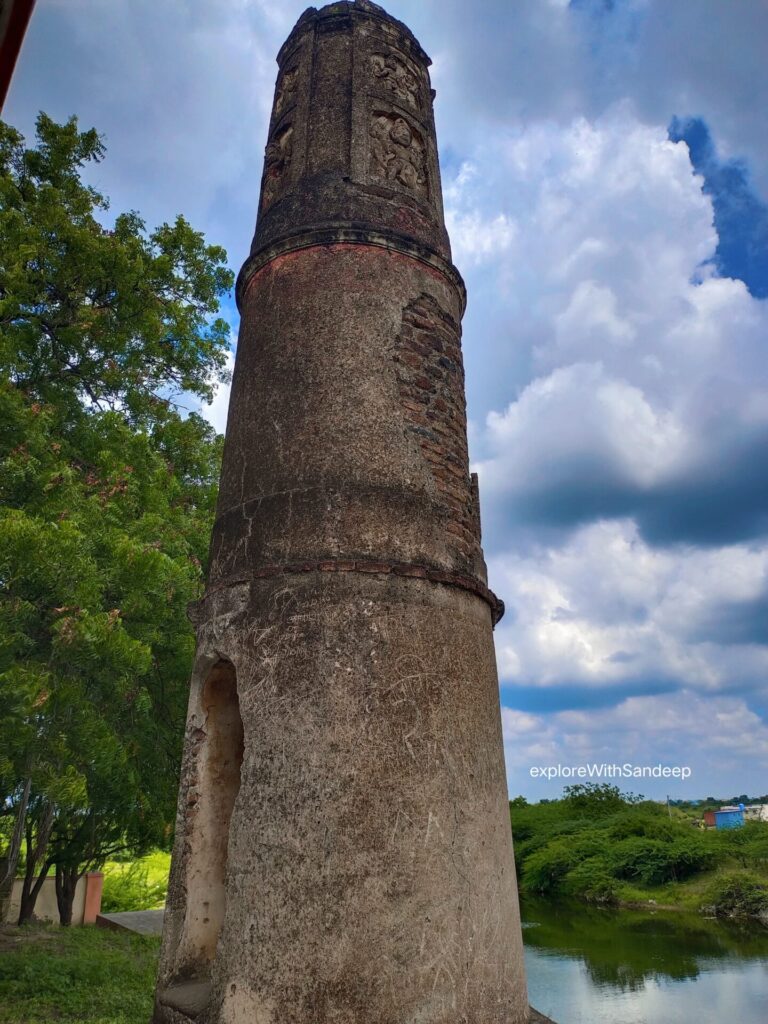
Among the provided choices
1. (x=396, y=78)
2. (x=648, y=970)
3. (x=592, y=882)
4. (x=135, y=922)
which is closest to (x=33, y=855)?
(x=135, y=922)

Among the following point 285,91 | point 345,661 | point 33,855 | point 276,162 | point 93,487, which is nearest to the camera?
point 345,661

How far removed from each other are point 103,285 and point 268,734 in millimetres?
6807

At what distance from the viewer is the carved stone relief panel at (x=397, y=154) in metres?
4.96

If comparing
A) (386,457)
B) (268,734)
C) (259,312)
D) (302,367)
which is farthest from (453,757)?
(259,312)

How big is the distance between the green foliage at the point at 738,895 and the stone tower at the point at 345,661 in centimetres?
2160

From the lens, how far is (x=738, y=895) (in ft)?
70.0

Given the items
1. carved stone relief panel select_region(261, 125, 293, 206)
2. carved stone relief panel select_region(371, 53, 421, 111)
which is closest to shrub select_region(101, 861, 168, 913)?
carved stone relief panel select_region(261, 125, 293, 206)

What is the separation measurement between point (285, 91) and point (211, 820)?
16.7ft

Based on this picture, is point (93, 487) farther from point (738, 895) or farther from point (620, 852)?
point (620, 852)

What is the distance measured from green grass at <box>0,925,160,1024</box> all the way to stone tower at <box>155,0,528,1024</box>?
451 cm

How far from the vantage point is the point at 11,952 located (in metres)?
9.66

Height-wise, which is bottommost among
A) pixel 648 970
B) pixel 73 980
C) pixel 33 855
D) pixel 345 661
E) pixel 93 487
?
pixel 648 970

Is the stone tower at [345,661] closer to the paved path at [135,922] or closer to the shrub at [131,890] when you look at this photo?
the paved path at [135,922]

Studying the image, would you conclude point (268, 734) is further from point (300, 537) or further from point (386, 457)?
point (386, 457)
